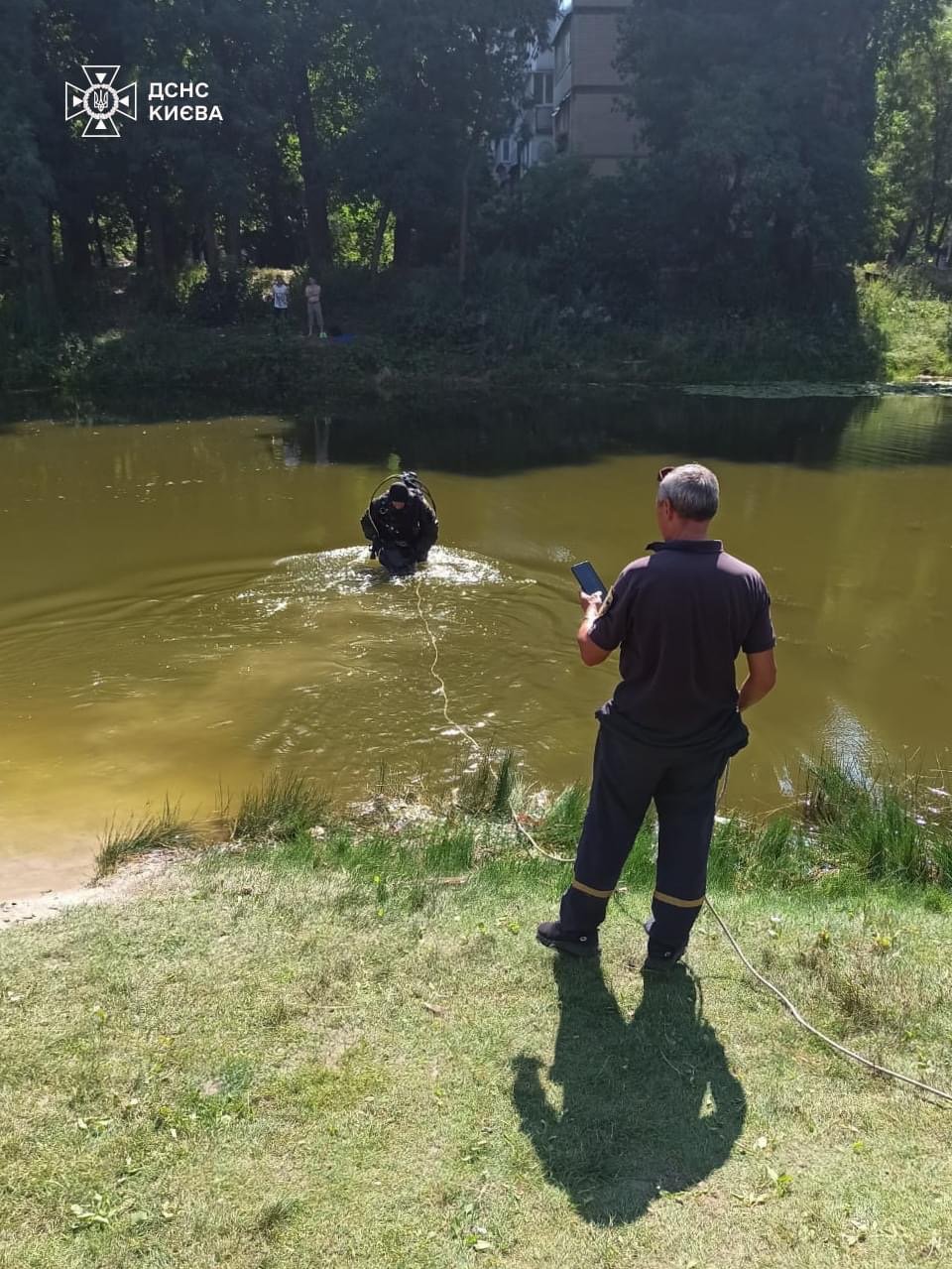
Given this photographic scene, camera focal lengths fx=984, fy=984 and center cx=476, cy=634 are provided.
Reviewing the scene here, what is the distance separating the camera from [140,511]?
12.9 metres

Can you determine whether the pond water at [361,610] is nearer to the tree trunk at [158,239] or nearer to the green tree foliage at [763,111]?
the green tree foliage at [763,111]

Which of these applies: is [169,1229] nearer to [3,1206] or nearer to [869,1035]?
[3,1206]

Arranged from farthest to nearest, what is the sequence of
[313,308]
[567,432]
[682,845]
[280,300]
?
[280,300], [313,308], [567,432], [682,845]

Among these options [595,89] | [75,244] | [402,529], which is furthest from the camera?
[595,89]

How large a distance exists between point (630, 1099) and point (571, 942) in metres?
0.79

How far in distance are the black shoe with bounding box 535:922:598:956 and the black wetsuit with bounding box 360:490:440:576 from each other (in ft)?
21.6

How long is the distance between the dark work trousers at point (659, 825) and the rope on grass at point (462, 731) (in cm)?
120

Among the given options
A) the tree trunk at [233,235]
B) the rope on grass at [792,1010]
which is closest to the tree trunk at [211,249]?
the tree trunk at [233,235]

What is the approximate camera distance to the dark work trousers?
145 inches

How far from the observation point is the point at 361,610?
9352 mm

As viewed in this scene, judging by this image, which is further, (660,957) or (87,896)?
(87,896)

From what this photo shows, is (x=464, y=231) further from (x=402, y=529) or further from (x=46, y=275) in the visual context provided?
(x=402, y=529)

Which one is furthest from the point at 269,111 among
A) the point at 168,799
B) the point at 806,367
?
the point at 168,799

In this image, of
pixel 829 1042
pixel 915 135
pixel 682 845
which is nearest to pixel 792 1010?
pixel 829 1042
